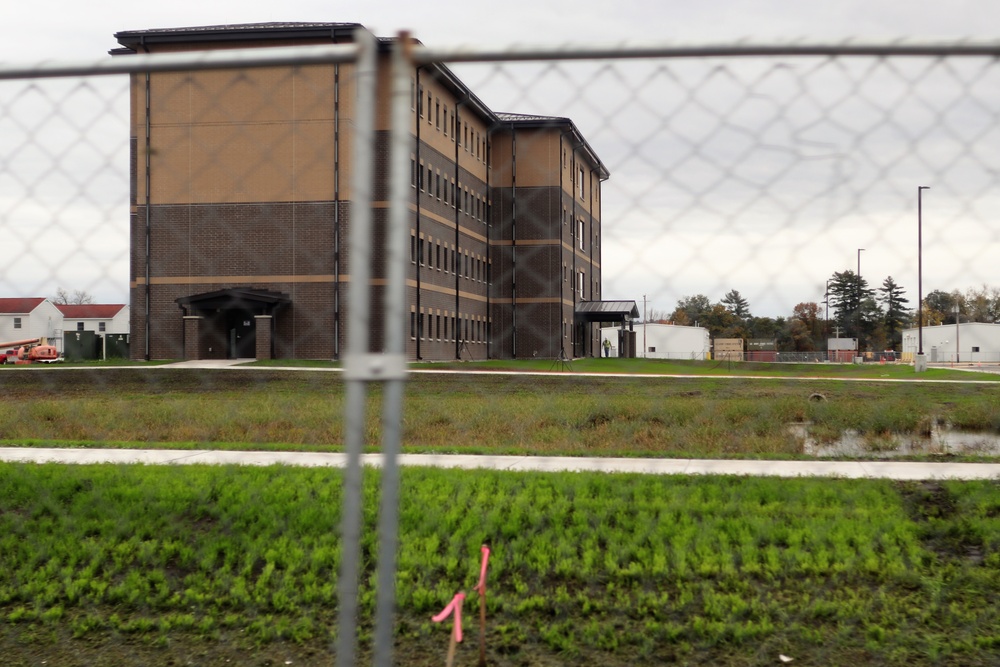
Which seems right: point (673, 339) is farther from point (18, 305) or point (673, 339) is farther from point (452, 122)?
point (18, 305)

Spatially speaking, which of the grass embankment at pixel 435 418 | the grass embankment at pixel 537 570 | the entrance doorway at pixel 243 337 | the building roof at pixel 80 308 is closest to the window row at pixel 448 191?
the building roof at pixel 80 308

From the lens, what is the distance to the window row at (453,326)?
5636mm

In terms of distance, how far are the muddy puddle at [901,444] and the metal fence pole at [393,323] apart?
33.9ft

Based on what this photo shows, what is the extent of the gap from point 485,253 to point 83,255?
2116mm

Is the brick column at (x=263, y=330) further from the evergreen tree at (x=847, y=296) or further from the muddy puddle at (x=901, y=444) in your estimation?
the muddy puddle at (x=901, y=444)

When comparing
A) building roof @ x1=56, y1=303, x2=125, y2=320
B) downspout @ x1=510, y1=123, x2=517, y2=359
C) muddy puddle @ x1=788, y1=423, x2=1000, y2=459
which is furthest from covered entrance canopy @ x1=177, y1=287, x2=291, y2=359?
muddy puddle @ x1=788, y1=423, x2=1000, y2=459

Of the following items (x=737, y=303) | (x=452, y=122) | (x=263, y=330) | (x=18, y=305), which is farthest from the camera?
(x=263, y=330)

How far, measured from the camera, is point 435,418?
48.0 feet

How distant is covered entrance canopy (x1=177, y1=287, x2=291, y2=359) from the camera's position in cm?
600

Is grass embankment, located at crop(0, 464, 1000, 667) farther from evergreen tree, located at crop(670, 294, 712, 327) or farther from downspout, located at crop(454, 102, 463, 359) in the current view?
evergreen tree, located at crop(670, 294, 712, 327)

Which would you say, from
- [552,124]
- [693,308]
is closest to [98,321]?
[552,124]

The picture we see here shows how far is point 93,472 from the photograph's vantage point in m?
9.55

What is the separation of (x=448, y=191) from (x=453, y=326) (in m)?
1.51

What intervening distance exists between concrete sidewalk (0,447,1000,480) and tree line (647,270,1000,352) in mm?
5061
